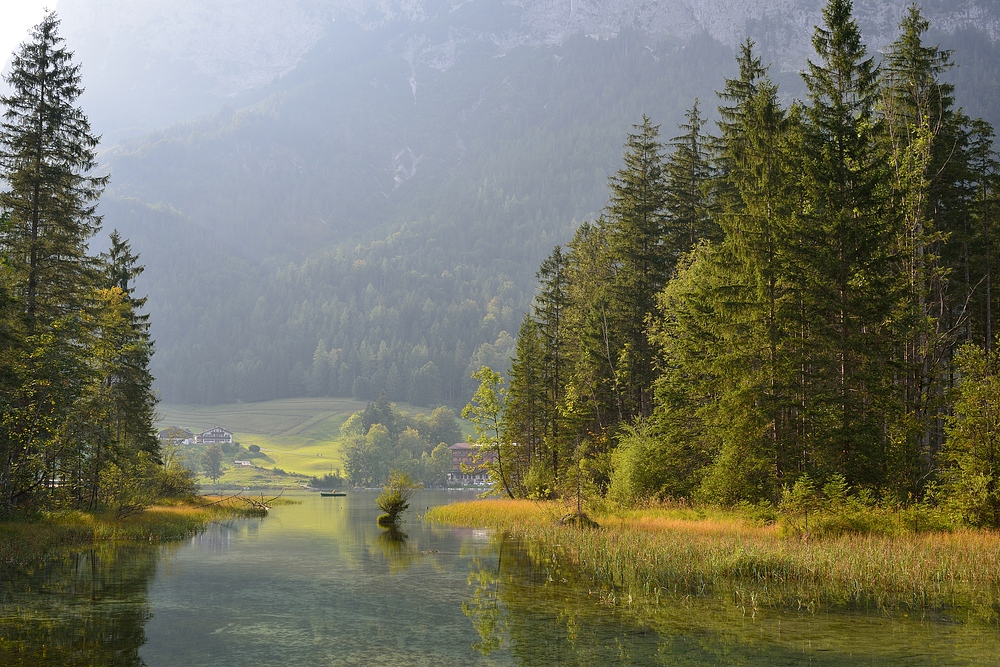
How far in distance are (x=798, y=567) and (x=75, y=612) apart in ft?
66.9

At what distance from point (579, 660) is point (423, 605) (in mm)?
7418

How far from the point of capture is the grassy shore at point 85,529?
29.8 m

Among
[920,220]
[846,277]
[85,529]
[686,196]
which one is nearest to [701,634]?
[846,277]

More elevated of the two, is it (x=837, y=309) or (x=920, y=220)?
A: (x=920, y=220)

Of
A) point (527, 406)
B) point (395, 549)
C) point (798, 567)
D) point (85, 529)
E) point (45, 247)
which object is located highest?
point (45, 247)

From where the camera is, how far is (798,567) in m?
23.8

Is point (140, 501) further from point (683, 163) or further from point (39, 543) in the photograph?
point (683, 163)

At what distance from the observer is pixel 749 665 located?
1420cm

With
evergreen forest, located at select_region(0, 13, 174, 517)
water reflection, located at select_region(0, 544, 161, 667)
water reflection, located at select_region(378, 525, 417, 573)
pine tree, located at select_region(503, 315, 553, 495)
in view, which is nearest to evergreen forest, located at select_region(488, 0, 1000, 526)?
water reflection, located at select_region(378, 525, 417, 573)

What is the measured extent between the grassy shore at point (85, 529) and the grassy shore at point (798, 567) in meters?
20.5

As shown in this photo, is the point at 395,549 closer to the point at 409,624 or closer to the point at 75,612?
the point at 75,612

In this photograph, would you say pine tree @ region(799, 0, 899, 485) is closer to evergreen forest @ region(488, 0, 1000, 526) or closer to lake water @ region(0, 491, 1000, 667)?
evergreen forest @ region(488, 0, 1000, 526)

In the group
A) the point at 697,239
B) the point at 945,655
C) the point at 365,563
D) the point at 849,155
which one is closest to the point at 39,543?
the point at 365,563

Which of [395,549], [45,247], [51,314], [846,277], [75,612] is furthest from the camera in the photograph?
[395,549]
